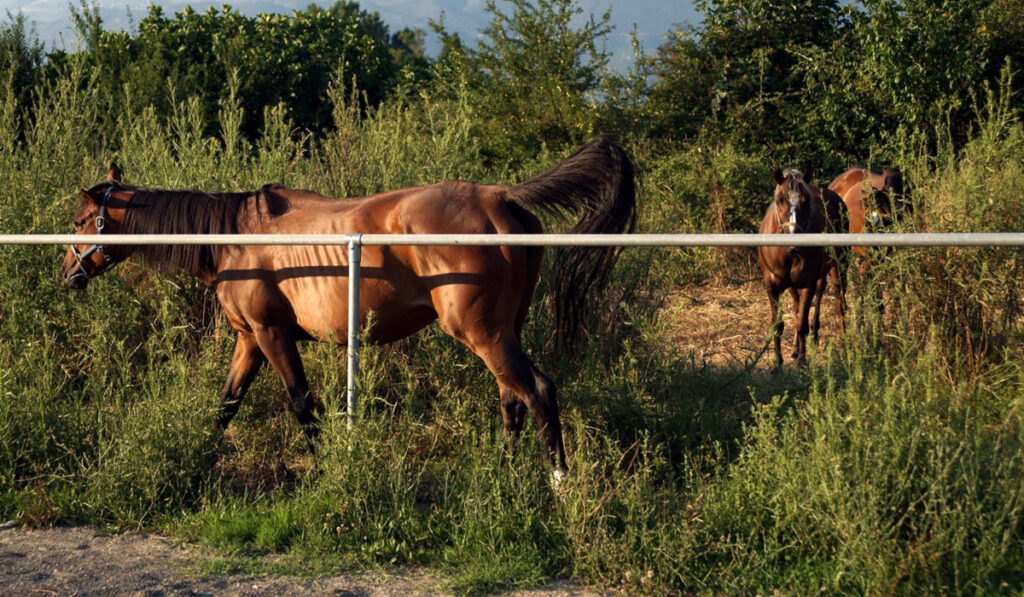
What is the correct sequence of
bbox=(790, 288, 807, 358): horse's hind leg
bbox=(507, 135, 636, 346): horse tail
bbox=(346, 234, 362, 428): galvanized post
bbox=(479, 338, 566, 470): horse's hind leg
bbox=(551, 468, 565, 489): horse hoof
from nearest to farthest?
→ bbox=(551, 468, 565, 489): horse hoof, bbox=(346, 234, 362, 428): galvanized post, bbox=(479, 338, 566, 470): horse's hind leg, bbox=(507, 135, 636, 346): horse tail, bbox=(790, 288, 807, 358): horse's hind leg

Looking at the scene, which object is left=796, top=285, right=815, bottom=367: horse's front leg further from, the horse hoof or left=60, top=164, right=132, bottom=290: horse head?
left=60, top=164, right=132, bottom=290: horse head

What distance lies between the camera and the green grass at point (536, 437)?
3260 mm

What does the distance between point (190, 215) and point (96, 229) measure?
1.80ft

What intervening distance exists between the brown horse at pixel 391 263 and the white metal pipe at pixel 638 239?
446 mm

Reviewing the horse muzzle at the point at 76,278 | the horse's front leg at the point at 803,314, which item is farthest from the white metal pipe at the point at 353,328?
the horse's front leg at the point at 803,314

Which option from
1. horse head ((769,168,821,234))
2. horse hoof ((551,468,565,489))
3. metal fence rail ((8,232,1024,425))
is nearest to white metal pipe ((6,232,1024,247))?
metal fence rail ((8,232,1024,425))

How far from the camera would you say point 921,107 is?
11.1 meters

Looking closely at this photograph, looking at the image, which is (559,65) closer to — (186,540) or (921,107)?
(921,107)

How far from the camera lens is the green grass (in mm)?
3260

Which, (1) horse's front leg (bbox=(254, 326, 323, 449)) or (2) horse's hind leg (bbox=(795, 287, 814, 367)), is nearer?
(1) horse's front leg (bbox=(254, 326, 323, 449))

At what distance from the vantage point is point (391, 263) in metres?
4.49

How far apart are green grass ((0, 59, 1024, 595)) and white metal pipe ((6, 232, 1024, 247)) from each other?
52 cm

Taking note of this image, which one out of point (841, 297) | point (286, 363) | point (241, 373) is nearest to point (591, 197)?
point (286, 363)

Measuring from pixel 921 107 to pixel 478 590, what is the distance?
9989 millimetres
